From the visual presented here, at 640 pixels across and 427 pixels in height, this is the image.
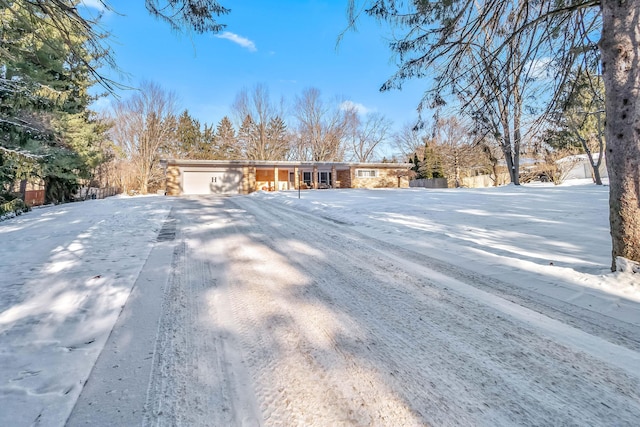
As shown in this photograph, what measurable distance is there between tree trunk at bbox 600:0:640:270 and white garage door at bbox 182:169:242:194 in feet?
68.0

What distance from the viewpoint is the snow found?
1.30 meters

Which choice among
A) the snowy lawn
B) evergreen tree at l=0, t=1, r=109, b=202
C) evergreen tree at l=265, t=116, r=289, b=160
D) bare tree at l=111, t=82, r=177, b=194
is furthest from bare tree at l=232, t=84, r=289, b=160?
the snowy lawn

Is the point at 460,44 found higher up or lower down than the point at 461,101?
higher up

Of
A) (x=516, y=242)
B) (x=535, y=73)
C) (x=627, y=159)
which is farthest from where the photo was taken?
(x=535, y=73)

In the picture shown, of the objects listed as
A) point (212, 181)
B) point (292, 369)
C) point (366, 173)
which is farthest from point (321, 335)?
point (366, 173)

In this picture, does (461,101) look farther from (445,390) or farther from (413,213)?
(445,390)

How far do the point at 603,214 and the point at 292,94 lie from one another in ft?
101

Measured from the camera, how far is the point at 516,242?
4.39m

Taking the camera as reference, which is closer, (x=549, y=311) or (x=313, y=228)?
(x=549, y=311)

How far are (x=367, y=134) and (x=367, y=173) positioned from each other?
11939 mm

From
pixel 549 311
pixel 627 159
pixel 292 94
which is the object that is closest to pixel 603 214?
pixel 627 159

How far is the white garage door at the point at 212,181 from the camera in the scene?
2022 cm

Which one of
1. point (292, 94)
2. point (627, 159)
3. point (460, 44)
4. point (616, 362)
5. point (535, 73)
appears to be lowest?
point (616, 362)

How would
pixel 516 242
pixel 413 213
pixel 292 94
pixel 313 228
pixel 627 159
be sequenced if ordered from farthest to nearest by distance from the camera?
pixel 292 94, pixel 413 213, pixel 313 228, pixel 516 242, pixel 627 159
